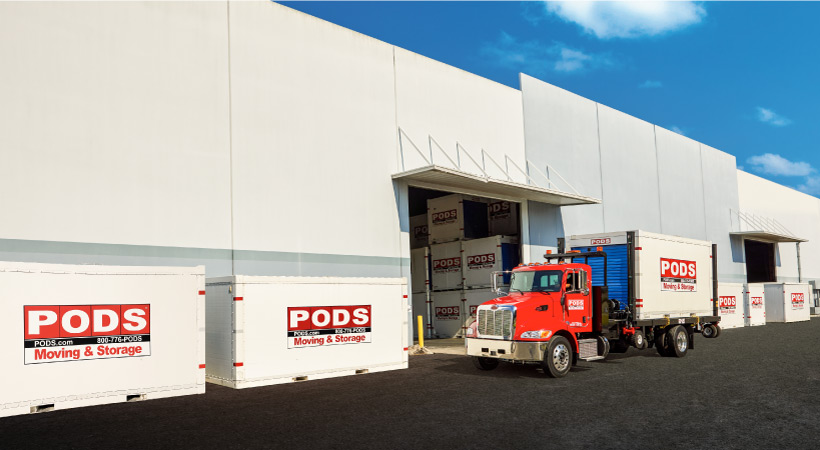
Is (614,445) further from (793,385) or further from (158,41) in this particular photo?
(158,41)

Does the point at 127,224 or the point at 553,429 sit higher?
the point at 127,224

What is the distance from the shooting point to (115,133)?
48.0ft

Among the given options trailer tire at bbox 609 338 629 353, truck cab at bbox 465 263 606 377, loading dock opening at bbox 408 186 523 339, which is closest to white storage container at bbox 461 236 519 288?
loading dock opening at bbox 408 186 523 339

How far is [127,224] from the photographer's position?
14.6 meters

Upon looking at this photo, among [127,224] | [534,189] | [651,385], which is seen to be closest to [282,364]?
[127,224]

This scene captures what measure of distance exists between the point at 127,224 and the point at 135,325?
396 centimetres

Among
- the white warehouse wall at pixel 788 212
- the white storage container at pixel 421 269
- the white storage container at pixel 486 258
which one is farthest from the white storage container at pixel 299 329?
the white warehouse wall at pixel 788 212

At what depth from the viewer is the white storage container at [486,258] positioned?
987 inches

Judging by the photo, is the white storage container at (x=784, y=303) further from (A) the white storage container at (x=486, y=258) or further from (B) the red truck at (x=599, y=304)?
(A) the white storage container at (x=486, y=258)

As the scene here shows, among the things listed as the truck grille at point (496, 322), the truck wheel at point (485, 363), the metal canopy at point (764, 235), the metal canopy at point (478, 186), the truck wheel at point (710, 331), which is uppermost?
the metal canopy at point (478, 186)

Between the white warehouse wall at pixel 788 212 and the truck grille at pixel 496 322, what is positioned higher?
the white warehouse wall at pixel 788 212

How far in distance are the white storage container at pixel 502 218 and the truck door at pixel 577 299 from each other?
10.9 meters

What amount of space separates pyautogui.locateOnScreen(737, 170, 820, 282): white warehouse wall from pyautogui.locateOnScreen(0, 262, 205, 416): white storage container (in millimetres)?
38285

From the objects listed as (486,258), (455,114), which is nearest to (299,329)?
Result: (455,114)
